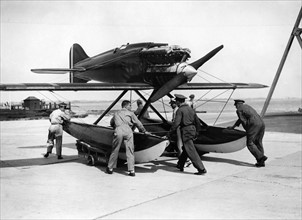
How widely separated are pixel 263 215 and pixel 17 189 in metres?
4.16

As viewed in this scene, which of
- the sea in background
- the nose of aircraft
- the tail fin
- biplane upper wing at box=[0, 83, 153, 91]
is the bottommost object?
the sea in background

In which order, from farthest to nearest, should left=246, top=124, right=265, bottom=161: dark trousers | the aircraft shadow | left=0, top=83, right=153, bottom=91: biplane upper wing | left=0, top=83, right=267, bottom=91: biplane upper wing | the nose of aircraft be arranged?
1. the aircraft shadow
2. the nose of aircraft
3. left=246, top=124, right=265, bottom=161: dark trousers
4. left=0, top=83, right=267, bottom=91: biplane upper wing
5. left=0, top=83, right=153, bottom=91: biplane upper wing

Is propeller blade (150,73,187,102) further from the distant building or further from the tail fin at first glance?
the distant building

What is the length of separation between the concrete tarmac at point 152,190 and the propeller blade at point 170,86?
5.70 ft

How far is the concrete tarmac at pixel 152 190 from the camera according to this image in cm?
505

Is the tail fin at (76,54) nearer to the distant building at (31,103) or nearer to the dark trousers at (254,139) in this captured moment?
the dark trousers at (254,139)

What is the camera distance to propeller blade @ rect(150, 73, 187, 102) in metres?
9.10

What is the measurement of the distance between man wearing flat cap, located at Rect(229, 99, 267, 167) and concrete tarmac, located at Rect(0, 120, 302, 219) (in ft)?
1.09

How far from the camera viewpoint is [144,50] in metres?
9.70

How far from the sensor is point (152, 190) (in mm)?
6402

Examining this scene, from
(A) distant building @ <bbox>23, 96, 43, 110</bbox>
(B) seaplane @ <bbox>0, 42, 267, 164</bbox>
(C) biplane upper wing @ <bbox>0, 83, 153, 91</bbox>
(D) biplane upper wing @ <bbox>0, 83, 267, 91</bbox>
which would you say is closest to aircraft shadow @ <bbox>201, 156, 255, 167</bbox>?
(B) seaplane @ <bbox>0, 42, 267, 164</bbox>

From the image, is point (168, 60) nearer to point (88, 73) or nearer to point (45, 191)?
point (88, 73)

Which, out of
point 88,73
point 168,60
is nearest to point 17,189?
point 168,60

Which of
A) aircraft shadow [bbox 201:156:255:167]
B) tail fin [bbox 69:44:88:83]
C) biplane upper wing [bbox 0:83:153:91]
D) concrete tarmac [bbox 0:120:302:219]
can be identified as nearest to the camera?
concrete tarmac [bbox 0:120:302:219]
